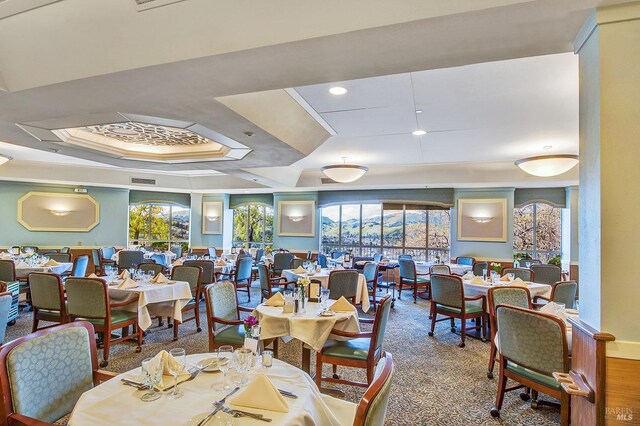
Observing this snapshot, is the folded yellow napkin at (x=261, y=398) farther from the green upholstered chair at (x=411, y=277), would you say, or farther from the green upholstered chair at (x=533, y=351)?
the green upholstered chair at (x=411, y=277)

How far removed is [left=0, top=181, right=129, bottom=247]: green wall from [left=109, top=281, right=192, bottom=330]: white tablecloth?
21.7ft

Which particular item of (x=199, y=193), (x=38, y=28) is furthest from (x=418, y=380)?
(x=199, y=193)

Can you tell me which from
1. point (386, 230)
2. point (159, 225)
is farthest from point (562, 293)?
point (159, 225)

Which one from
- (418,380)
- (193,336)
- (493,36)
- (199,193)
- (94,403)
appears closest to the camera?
(94,403)

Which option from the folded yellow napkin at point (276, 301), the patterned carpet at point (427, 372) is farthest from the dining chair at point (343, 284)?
the folded yellow napkin at point (276, 301)

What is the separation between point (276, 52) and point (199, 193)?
10.2 meters

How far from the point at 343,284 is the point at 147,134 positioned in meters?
3.86

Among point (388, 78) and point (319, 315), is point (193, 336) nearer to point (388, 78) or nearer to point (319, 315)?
point (319, 315)

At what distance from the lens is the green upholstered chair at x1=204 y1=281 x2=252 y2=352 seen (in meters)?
3.34

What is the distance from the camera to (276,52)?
2197mm

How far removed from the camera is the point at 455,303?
477 cm

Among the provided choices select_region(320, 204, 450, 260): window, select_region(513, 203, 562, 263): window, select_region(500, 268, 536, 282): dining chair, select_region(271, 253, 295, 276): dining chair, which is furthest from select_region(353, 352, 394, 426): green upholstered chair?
select_region(513, 203, 562, 263): window

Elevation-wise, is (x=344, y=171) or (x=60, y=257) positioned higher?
(x=344, y=171)

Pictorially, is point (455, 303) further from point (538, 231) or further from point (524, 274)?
point (538, 231)
